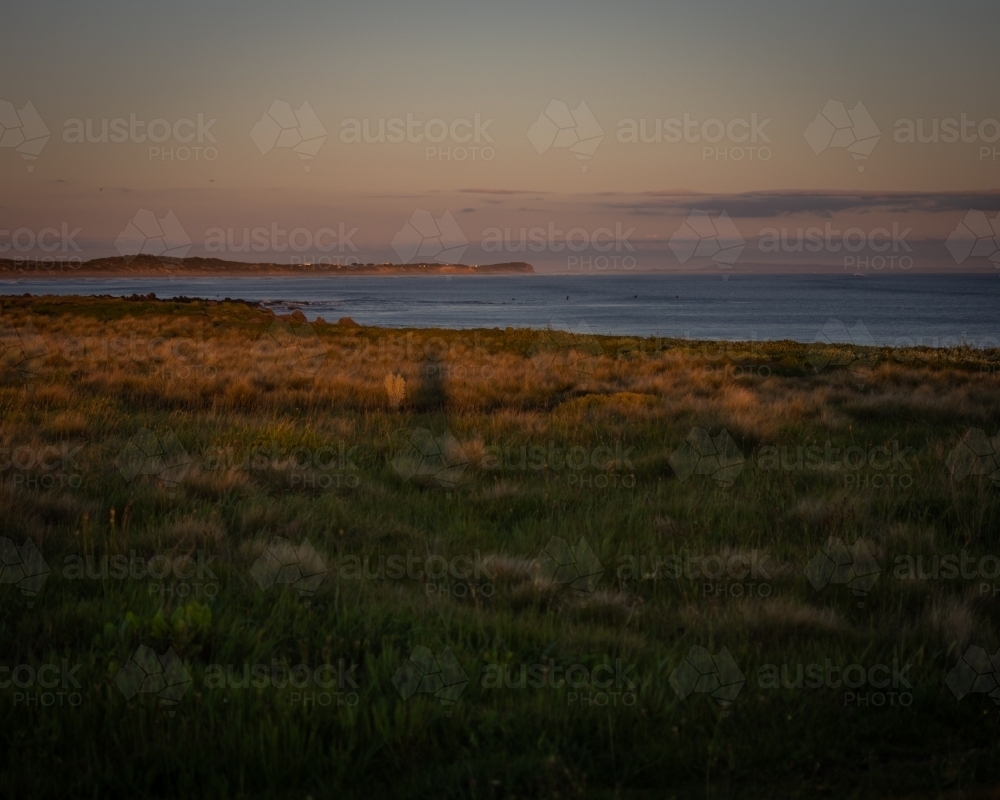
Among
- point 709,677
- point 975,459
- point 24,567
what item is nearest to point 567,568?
point 709,677

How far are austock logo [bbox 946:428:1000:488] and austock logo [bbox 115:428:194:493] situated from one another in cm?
696

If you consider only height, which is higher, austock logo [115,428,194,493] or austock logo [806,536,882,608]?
austock logo [115,428,194,493]

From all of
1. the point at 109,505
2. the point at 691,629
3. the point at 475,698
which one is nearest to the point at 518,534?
the point at 691,629

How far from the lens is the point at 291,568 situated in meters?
4.36

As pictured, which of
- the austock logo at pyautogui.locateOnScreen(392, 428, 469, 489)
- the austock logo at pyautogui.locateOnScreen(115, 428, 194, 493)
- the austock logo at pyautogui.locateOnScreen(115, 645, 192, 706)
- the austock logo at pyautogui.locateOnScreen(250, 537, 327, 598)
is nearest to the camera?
the austock logo at pyautogui.locateOnScreen(115, 645, 192, 706)

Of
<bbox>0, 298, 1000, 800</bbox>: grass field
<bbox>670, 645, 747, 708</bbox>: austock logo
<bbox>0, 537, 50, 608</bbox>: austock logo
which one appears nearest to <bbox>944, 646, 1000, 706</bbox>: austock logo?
<bbox>0, 298, 1000, 800</bbox>: grass field

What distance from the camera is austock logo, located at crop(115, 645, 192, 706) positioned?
3018mm

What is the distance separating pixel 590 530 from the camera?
5266mm

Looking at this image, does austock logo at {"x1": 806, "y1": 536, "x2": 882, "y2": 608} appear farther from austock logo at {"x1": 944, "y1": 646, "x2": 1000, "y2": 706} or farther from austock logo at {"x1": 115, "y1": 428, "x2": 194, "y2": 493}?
austock logo at {"x1": 115, "y1": 428, "x2": 194, "y2": 493}

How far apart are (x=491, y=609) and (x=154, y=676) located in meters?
1.76

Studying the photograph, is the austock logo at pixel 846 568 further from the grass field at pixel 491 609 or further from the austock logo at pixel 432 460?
the austock logo at pixel 432 460

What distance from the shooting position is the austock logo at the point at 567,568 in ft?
14.1

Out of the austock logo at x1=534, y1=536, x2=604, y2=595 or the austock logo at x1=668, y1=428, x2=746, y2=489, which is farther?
the austock logo at x1=668, y1=428, x2=746, y2=489

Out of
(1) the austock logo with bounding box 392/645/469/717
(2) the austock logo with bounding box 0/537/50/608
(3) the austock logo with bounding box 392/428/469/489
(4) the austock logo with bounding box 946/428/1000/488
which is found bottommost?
(1) the austock logo with bounding box 392/645/469/717
